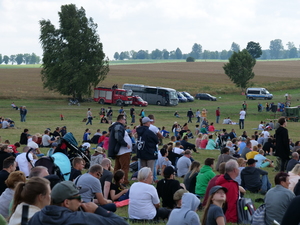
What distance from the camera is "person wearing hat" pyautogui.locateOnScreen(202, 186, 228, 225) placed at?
6074 mm

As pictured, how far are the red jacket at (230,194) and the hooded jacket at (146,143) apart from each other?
12.0ft

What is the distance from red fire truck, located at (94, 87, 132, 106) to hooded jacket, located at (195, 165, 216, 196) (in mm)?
49178

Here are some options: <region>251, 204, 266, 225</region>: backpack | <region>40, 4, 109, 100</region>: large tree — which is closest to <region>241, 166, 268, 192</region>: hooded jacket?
<region>251, 204, 266, 225</region>: backpack

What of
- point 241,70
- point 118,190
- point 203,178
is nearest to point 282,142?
point 203,178

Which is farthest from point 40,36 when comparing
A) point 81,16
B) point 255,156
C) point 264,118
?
point 255,156

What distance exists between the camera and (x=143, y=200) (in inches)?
335

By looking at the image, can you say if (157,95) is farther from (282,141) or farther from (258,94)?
(282,141)

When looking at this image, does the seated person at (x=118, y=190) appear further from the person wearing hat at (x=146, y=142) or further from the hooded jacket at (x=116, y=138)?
the person wearing hat at (x=146, y=142)

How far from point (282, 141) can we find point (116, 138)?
15.5 ft

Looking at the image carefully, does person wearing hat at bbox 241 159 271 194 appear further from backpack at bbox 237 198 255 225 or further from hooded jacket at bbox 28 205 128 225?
hooded jacket at bbox 28 205 128 225

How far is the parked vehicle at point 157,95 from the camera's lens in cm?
6250

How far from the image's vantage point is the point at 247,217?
883 centimetres

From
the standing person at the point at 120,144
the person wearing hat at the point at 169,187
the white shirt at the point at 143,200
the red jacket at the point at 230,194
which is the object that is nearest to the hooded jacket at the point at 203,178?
the person wearing hat at the point at 169,187

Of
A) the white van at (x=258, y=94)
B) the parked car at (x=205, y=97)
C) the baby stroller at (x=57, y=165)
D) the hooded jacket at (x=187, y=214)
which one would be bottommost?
the parked car at (x=205, y=97)
